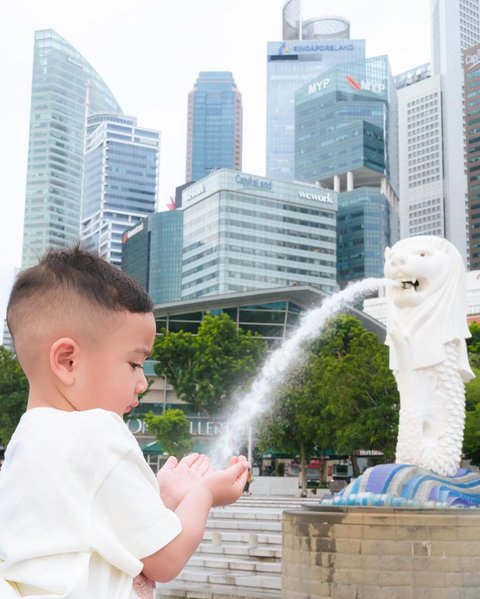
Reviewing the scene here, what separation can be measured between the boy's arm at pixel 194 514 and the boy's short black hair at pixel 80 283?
15.7 inches

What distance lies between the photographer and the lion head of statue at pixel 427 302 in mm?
11492

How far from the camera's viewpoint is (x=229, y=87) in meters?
175

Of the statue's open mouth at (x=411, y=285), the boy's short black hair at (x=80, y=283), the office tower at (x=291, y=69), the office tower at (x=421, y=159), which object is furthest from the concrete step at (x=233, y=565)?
the office tower at (x=291, y=69)

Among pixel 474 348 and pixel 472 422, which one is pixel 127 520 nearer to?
pixel 472 422

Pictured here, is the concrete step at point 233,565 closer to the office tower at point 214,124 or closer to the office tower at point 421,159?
the office tower at point 421,159

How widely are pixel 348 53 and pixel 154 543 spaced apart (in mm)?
164107

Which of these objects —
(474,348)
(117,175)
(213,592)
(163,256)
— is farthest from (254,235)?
(213,592)

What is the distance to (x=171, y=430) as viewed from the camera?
3178 centimetres

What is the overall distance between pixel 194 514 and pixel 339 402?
27.8 m

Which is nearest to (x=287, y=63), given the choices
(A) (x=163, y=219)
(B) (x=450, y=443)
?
(A) (x=163, y=219)

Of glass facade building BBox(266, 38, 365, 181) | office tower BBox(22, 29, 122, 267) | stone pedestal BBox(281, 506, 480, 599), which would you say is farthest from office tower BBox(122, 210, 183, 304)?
stone pedestal BBox(281, 506, 480, 599)

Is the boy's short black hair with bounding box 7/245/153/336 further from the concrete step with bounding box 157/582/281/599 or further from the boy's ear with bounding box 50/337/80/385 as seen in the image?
the concrete step with bounding box 157/582/281/599

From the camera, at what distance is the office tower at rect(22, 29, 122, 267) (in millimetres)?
147125

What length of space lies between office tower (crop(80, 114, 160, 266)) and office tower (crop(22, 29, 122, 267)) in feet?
7.95
